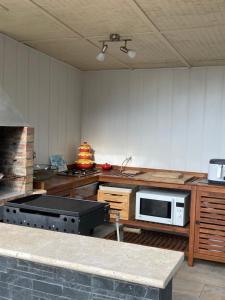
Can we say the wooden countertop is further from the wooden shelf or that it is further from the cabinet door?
the wooden shelf

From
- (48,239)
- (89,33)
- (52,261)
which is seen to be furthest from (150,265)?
(89,33)

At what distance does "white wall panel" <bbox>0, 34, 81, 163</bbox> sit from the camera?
3381 millimetres

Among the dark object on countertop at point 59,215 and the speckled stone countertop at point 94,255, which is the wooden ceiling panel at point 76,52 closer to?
the dark object on countertop at point 59,215

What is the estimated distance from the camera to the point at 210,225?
3.50m

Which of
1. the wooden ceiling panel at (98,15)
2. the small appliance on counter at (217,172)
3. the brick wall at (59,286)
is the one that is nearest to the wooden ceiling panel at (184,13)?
the wooden ceiling panel at (98,15)

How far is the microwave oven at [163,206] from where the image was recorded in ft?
12.1

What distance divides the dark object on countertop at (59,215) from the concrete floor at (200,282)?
128cm

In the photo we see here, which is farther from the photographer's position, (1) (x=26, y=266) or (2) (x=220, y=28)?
(2) (x=220, y=28)

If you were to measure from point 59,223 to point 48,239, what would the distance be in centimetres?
17

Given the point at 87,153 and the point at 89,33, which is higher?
the point at 89,33

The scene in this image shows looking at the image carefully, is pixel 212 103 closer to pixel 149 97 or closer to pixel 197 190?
pixel 149 97

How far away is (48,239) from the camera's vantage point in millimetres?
1374

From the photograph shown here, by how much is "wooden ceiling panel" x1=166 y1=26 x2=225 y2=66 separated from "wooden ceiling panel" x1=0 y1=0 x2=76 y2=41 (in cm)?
95

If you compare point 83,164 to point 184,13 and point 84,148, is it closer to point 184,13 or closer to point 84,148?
point 84,148
